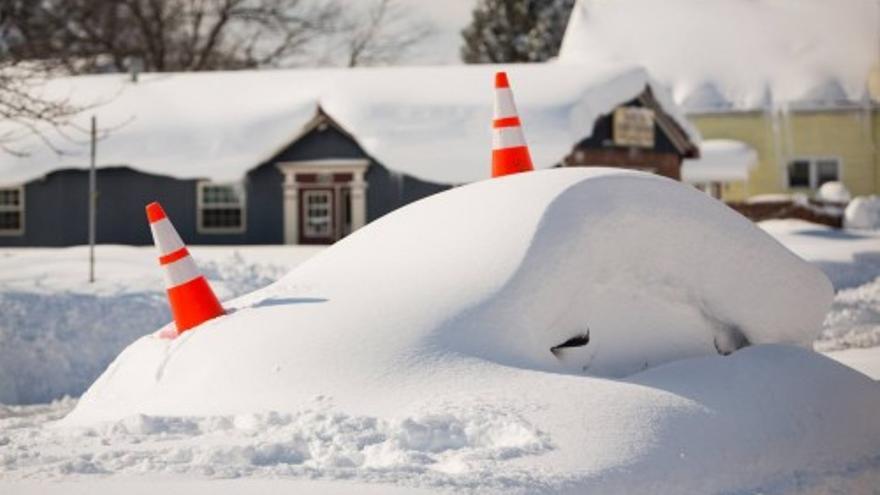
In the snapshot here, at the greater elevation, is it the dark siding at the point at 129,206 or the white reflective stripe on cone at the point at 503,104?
the white reflective stripe on cone at the point at 503,104

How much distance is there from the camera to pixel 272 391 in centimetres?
651

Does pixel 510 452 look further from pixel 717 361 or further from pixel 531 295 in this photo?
pixel 717 361

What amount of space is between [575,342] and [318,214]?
22.4m

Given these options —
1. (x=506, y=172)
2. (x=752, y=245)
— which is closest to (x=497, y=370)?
(x=752, y=245)

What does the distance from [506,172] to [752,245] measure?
181 cm

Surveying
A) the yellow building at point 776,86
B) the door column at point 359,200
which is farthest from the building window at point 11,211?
the yellow building at point 776,86

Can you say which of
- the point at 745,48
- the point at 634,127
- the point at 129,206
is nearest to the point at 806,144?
the point at 745,48

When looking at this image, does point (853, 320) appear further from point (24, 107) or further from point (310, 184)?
point (310, 184)

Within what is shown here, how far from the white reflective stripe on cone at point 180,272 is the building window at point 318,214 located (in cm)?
2107

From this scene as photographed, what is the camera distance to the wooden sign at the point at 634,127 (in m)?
29.4

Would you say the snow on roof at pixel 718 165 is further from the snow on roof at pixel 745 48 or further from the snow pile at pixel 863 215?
the snow pile at pixel 863 215

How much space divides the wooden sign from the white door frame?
4.85 metres

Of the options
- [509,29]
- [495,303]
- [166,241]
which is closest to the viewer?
[495,303]

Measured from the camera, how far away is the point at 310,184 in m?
29.0
